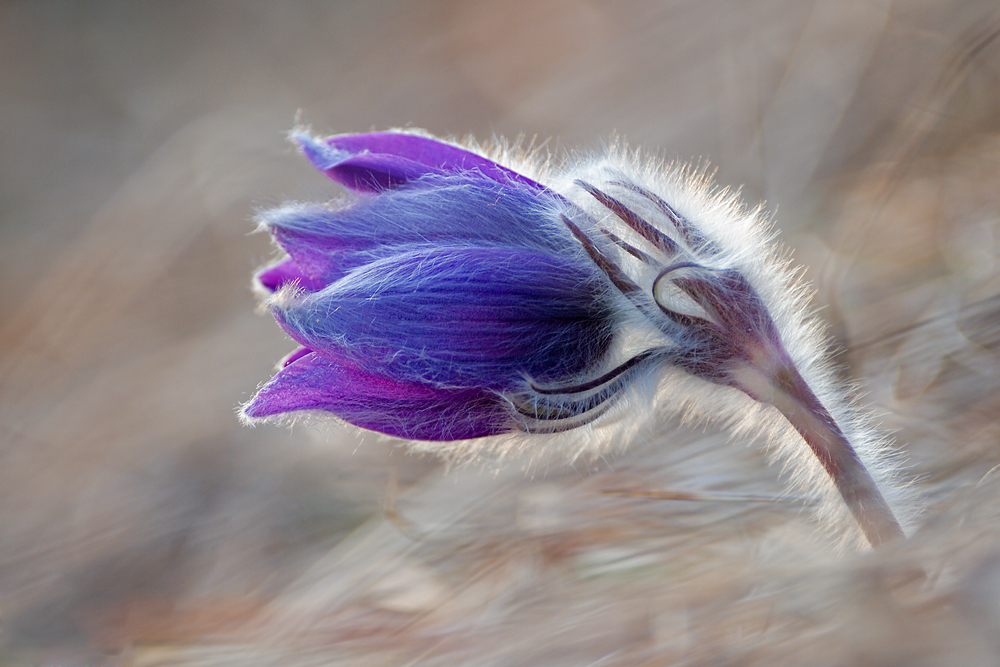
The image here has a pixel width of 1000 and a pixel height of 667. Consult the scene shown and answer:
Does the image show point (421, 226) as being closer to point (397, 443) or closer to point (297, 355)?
point (297, 355)

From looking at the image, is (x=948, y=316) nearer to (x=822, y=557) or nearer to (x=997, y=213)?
(x=997, y=213)

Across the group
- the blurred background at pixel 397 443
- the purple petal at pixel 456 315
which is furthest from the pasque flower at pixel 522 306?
the blurred background at pixel 397 443

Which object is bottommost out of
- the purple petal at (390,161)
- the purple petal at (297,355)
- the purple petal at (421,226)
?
the purple petal at (297,355)

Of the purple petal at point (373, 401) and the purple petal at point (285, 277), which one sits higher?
the purple petal at point (285, 277)

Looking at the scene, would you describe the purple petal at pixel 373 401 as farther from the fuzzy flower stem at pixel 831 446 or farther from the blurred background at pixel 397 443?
the fuzzy flower stem at pixel 831 446

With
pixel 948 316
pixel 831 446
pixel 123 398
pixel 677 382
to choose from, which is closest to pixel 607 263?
pixel 677 382

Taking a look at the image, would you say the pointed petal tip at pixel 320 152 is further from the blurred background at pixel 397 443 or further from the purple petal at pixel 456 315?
the blurred background at pixel 397 443

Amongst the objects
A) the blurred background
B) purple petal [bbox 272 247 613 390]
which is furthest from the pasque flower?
the blurred background

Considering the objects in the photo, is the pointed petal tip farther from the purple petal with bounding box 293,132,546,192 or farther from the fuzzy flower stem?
the fuzzy flower stem
